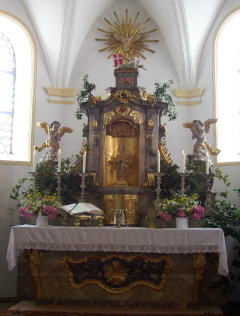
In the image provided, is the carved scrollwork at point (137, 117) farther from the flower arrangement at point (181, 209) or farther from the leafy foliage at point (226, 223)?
the leafy foliage at point (226, 223)

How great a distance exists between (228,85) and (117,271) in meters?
5.65

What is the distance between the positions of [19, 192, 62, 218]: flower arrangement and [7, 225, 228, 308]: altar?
354 mm

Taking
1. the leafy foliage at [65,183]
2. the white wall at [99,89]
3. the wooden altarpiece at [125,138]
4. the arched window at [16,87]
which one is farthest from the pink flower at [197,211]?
the arched window at [16,87]

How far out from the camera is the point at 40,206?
25.1 ft

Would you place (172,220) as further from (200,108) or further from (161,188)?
(200,108)

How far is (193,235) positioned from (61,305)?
2.35 m

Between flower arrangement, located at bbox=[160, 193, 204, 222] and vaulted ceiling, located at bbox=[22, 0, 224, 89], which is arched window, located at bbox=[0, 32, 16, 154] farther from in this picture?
flower arrangement, located at bbox=[160, 193, 204, 222]

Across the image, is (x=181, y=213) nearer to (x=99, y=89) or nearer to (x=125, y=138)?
(x=125, y=138)

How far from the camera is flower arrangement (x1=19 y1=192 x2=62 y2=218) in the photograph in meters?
7.63

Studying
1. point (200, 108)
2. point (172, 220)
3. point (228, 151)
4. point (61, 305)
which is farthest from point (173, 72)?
point (61, 305)

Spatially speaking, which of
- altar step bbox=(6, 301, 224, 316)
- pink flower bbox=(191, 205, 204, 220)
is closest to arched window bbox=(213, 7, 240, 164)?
pink flower bbox=(191, 205, 204, 220)

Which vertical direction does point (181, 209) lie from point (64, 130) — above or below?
below

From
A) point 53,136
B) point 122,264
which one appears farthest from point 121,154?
point 122,264

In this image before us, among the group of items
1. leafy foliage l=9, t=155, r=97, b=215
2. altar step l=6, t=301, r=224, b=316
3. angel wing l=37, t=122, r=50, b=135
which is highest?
angel wing l=37, t=122, r=50, b=135
